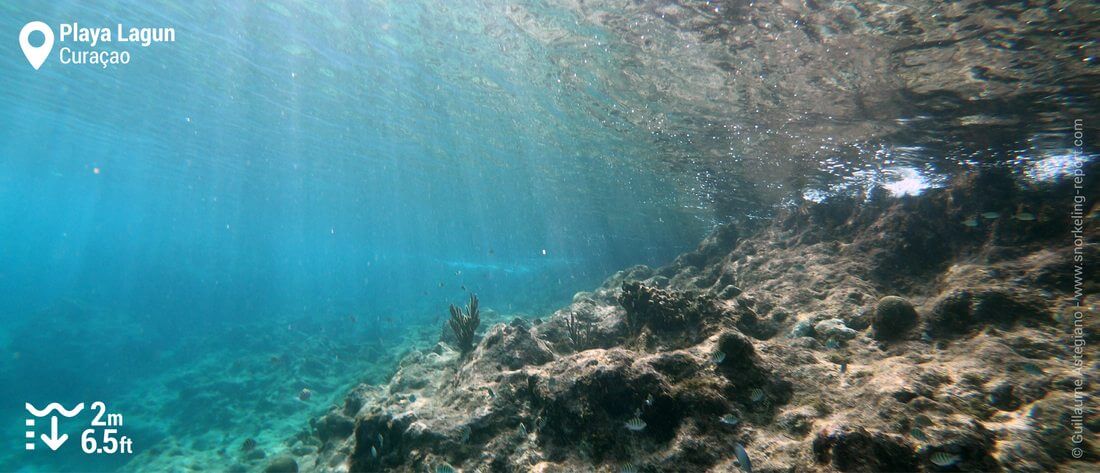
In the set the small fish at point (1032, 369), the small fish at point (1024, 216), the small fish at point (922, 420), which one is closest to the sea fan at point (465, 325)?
the small fish at point (922, 420)

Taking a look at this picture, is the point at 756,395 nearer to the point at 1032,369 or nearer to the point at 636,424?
the point at 636,424

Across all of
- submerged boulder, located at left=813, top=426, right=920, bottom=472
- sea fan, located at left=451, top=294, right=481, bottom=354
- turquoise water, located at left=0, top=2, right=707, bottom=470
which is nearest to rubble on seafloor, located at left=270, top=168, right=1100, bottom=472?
submerged boulder, located at left=813, top=426, right=920, bottom=472

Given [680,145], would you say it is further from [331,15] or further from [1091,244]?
[331,15]

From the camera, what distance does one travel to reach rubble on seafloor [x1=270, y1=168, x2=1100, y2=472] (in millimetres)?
3539

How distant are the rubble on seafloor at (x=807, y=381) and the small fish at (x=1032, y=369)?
0.06 feet

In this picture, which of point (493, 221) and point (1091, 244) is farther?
point (493, 221)

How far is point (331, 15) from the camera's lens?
1487 cm

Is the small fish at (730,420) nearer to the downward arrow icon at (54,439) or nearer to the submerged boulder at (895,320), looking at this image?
the submerged boulder at (895,320)

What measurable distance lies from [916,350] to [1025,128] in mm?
9036

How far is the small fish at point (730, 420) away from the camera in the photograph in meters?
3.69

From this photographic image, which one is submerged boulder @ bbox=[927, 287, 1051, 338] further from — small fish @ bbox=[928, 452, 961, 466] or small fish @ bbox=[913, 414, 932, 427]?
small fish @ bbox=[928, 452, 961, 466]

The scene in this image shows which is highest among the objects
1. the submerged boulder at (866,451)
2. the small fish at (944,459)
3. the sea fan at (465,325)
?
the sea fan at (465,325)

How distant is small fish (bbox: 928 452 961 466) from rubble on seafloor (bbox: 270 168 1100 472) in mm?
20

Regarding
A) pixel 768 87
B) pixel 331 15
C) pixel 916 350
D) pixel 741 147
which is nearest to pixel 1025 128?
pixel 768 87
